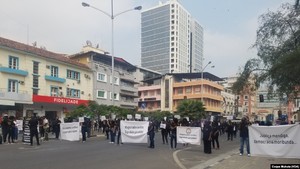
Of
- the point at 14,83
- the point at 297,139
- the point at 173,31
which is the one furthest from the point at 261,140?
the point at 173,31

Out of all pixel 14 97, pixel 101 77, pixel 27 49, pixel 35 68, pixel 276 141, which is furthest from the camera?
pixel 101 77

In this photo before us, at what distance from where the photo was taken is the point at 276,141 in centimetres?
1298

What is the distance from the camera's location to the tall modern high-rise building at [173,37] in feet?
423

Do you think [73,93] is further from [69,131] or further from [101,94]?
[69,131]

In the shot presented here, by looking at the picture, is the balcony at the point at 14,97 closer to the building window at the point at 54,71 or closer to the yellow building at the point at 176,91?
the building window at the point at 54,71

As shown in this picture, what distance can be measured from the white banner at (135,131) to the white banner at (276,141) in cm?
991

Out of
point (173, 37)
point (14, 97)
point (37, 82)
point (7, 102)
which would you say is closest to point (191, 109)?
point (37, 82)

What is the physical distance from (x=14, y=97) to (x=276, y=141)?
1452 inches

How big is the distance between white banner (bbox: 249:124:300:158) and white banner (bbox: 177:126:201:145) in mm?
8219

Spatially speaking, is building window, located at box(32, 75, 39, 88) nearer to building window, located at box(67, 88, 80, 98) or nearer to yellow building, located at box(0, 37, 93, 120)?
yellow building, located at box(0, 37, 93, 120)

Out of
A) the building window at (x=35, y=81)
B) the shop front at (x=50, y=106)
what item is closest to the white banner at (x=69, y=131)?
the shop front at (x=50, y=106)

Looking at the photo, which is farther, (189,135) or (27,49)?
(27,49)

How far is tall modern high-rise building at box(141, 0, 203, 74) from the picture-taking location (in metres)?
129

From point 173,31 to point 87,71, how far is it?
240 ft
